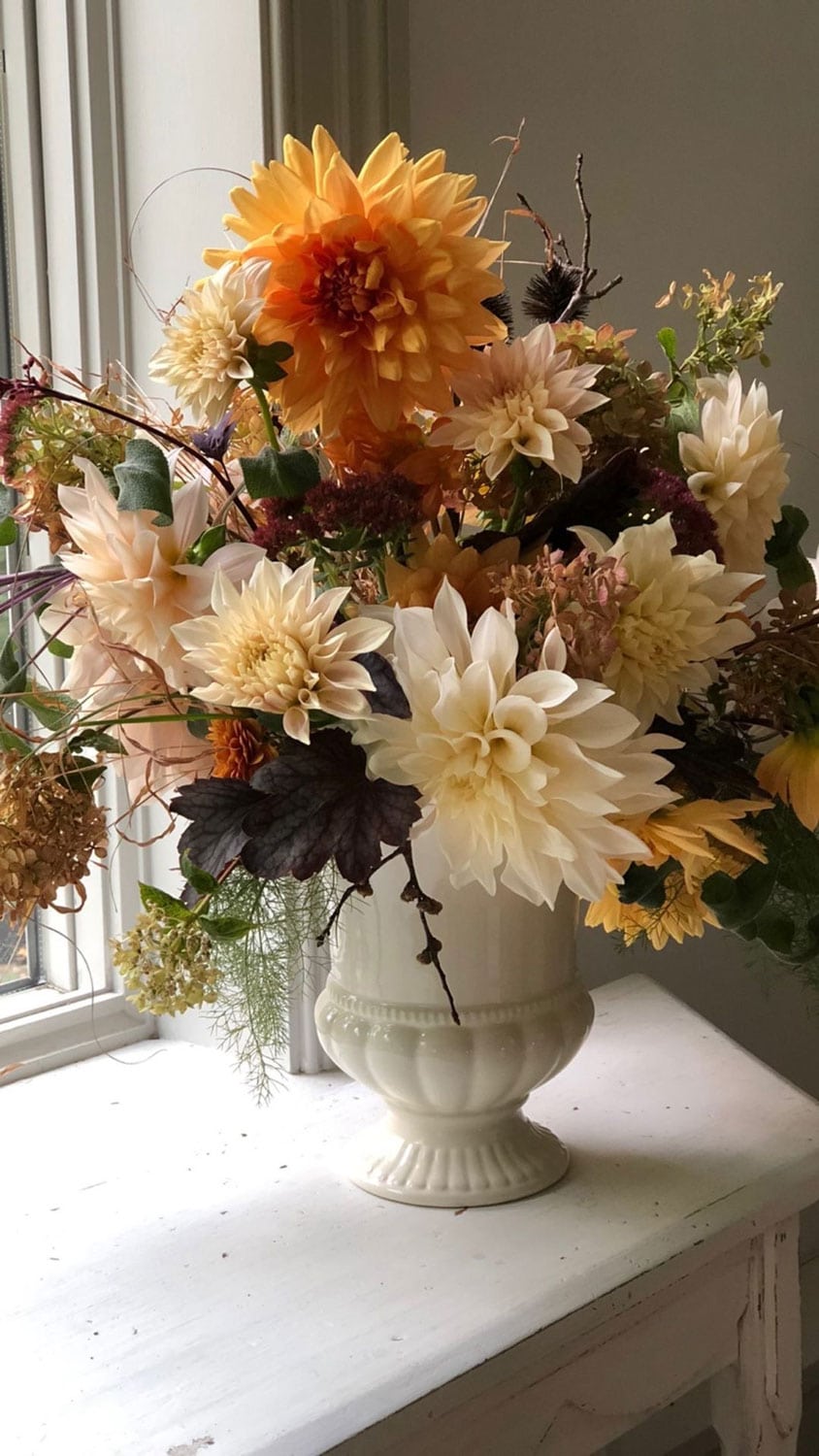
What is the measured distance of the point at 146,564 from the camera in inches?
25.3

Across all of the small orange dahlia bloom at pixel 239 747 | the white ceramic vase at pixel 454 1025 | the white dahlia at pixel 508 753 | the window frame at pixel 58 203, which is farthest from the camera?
the window frame at pixel 58 203

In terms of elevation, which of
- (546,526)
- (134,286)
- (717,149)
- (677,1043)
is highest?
(717,149)

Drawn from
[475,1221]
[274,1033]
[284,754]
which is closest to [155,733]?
[284,754]

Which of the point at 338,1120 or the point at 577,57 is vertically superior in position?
A: the point at 577,57

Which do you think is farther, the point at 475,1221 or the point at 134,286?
the point at 134,286

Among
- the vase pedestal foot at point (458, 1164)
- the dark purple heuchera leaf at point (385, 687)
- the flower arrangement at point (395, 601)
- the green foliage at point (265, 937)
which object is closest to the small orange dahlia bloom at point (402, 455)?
the flower arrangement at point (395, 601)

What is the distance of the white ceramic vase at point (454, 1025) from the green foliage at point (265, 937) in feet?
0.08

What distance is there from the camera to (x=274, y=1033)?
84 centimetres

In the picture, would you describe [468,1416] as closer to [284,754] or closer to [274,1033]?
[274,1033]

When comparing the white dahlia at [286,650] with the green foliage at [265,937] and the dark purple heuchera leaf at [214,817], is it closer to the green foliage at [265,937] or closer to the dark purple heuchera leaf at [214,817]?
the dark purple heuchera leaf at [214,817]

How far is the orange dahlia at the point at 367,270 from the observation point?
25.2 inches

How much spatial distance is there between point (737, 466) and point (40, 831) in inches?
15.1

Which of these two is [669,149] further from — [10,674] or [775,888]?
[10,674]

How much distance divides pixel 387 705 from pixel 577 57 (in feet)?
2.60
